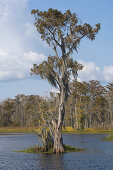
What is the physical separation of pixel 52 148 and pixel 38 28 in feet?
41.1

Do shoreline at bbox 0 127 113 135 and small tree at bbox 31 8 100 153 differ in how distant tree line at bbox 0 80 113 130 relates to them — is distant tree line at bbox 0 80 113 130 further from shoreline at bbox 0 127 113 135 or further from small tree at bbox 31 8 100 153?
small tree at bbox 31 8 100 153

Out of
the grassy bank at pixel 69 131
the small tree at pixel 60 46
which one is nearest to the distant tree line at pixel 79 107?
the grassy bank at pixel 69 131

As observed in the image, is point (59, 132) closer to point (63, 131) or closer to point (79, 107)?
point (63, 131)

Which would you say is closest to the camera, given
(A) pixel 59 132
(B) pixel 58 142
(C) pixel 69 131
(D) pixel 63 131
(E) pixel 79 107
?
(B) pixel 58 142

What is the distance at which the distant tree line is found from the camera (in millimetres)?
83988

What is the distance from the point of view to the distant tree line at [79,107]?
84.0m

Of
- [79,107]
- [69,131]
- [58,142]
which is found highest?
[79,107]

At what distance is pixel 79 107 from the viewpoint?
84750 mm

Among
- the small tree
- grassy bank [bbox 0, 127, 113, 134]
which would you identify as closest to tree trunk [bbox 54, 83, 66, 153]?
the small tree

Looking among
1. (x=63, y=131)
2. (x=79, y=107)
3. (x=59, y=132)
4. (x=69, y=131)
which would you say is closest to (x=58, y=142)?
(x=59, y=132)

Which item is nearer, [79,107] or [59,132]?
[59,132]

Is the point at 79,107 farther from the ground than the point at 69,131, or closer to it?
farther from the ground

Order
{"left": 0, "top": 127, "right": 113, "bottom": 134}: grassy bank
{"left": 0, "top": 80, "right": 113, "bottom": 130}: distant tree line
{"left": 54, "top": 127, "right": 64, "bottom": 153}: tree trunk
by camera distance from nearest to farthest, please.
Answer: {"left": 54, "top": 127, "right": 64, "bottom": 153}: tree trunk
{"left": 0, "top": 127, "right": 113, "bottom": 134}: grassy bank
{"left": 0, "top": 80, "right": 113, "bottom": 130}: distant tree line

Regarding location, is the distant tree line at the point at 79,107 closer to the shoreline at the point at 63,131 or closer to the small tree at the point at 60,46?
the shoreline at the point at 63,131
